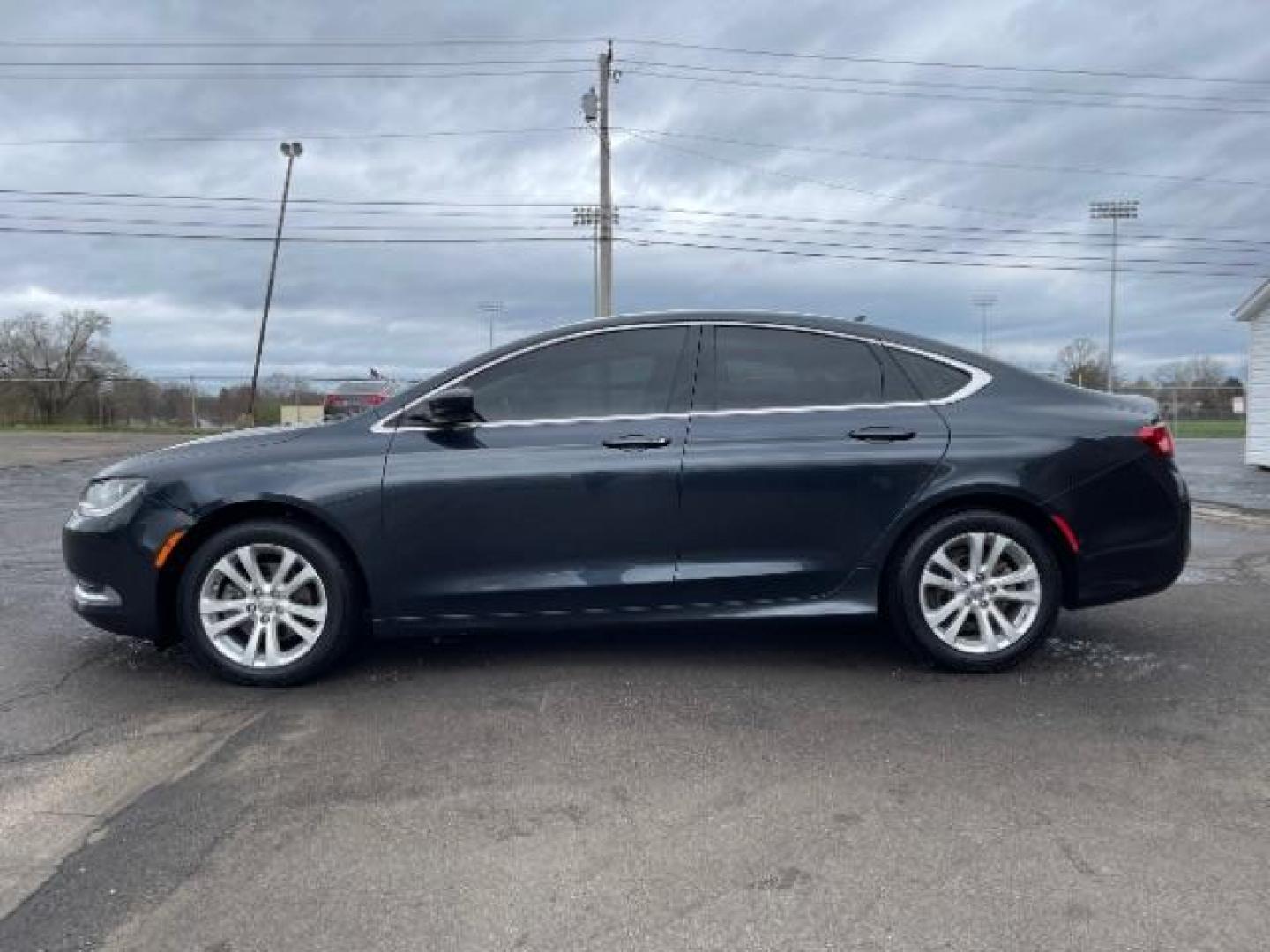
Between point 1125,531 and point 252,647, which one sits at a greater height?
point 1125,531

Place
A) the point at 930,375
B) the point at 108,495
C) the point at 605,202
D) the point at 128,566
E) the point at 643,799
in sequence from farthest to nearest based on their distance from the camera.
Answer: the point at 605,202
the point at 930,375
the point at 108,495
the point at 128,566
the point at 643,799

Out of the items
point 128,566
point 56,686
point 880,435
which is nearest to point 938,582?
point 880,435

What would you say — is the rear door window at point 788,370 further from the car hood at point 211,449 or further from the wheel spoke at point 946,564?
the car hood at point 211,449

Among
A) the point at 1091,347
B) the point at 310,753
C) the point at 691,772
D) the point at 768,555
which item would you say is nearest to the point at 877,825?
the point at 691,772

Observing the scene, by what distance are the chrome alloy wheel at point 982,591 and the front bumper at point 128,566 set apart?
10.8ft

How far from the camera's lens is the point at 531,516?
177 inches

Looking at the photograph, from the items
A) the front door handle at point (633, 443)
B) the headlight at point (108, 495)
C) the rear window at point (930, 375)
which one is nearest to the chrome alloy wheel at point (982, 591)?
the rear window at point (930, 375)

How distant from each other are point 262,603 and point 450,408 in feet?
3.86

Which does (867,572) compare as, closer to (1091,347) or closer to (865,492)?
(865,492)

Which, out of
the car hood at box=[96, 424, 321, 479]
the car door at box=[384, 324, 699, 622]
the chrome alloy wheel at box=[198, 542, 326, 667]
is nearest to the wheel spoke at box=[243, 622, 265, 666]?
the chrome alloy wheel at box=[198, 542, 326, 667]

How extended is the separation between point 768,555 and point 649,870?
6.46ft

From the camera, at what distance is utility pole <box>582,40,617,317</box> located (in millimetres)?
31047

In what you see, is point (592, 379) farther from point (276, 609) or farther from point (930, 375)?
point (276, 609)

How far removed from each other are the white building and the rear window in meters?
17.6
